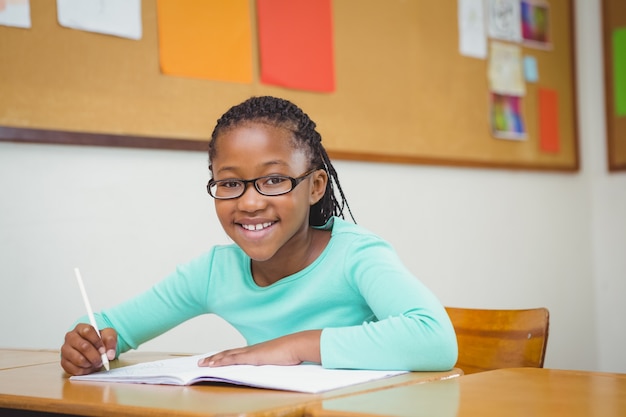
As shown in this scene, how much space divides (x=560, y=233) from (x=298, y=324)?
2.58m

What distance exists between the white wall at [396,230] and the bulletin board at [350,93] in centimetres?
6

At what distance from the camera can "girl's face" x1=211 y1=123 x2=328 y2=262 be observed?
1.43 meters

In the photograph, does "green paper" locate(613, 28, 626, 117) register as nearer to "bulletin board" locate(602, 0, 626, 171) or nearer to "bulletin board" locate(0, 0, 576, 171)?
"bulletin board" locate(602, 0, 626, 171)

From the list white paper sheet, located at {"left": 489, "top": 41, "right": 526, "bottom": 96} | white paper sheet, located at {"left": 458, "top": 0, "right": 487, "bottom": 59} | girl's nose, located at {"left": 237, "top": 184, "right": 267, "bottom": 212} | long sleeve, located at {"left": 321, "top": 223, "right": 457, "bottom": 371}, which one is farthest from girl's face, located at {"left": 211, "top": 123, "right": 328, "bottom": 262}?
white paper sheet, located at {"left": 489, "top": 41, "right": 526, "bottom": 96}

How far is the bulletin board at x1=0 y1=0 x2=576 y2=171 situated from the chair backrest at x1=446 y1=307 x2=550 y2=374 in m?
1.07

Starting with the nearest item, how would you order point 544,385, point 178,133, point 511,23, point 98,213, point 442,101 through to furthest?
point 544,385, point 98,213, point 178,133, point 442,101, point 511,23

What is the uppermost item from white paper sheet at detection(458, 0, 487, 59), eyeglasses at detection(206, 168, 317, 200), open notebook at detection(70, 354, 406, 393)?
white paper sheet at detection(458, 0, 487, 59)

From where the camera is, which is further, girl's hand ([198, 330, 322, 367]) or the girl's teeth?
the girl's teeth

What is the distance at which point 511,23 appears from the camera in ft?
11.9

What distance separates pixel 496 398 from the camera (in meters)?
0.96

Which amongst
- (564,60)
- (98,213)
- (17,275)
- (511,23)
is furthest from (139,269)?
(564,60)

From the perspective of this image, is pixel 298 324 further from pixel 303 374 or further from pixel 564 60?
pixel 564 60

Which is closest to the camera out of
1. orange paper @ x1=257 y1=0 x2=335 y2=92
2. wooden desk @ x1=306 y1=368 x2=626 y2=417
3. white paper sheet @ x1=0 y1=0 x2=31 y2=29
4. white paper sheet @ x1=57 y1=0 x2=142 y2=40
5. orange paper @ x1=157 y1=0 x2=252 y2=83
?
wooden desk @ x1=306 y1=368 x2=626 y2=417

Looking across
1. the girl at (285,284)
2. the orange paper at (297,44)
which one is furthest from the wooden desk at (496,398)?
the orange paper at (297,44)
